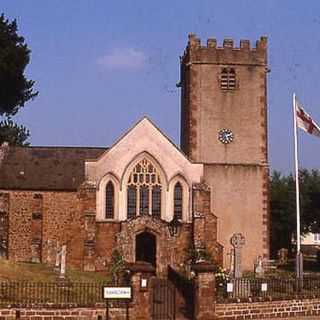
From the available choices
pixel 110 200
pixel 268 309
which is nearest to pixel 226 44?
pixel 110 200

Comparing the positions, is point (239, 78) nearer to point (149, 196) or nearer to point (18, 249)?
point (149, 196)

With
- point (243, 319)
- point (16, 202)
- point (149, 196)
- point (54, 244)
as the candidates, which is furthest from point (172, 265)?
point (243, 319)

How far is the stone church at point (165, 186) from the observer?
4472cm

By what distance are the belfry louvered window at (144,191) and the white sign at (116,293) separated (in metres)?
22.0

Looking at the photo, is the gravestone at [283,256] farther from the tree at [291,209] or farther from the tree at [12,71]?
the tree at [12,71]

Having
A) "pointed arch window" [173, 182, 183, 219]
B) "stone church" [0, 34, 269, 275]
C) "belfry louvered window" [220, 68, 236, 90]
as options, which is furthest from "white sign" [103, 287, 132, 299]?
"belfry louvered window" [220, 68, 236, 90]

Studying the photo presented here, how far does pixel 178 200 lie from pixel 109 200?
4023 millimetres

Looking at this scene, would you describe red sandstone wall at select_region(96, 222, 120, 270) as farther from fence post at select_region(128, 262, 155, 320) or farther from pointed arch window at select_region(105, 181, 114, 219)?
fence post at select_region(128, 262, 155, 320)

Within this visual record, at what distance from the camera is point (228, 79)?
48.8 metres

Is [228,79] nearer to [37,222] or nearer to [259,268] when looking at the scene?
[259,268]

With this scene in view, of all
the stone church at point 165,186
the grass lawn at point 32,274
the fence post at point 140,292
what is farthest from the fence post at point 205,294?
the stone church at point 165,186

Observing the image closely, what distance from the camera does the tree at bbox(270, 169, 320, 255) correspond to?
2504 inches

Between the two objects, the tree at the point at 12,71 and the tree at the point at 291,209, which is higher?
the tree at the point at 12,71

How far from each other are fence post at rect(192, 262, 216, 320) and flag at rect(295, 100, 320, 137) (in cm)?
1130
